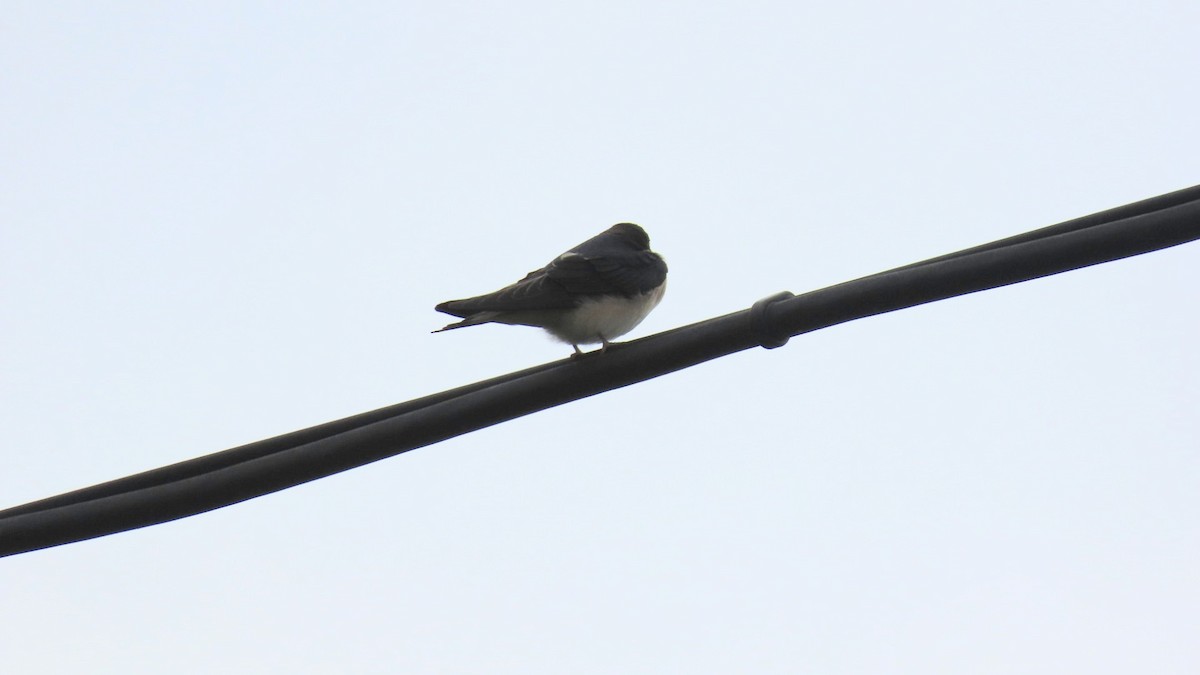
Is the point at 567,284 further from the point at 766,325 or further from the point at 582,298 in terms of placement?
the point at 766,325

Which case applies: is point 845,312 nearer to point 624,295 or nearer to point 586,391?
point 586,391

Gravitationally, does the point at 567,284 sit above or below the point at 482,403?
above

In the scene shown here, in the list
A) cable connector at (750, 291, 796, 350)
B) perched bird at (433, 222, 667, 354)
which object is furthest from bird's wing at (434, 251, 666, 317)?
cable connector at (750, 291, 796, 350)

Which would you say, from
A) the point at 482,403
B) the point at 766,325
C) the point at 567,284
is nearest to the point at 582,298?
the point at 567,284

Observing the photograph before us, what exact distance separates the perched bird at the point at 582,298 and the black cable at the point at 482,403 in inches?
53.2

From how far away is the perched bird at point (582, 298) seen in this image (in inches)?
221

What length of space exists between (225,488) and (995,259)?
2.15 m

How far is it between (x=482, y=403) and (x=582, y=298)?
210cm

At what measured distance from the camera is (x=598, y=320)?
615 centimetres

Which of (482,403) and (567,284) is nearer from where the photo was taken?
(482,403)

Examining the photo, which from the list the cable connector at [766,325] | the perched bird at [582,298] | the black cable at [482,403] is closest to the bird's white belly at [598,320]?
the perched bird at [582,298]

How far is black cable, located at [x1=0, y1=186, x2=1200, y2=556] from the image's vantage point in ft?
11.3

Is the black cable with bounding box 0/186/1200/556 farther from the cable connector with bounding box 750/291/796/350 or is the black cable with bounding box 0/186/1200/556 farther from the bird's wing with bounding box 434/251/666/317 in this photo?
the bird's wing with bounding box 434/251/666/317

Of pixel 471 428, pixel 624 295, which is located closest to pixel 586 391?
pixel 471 428
